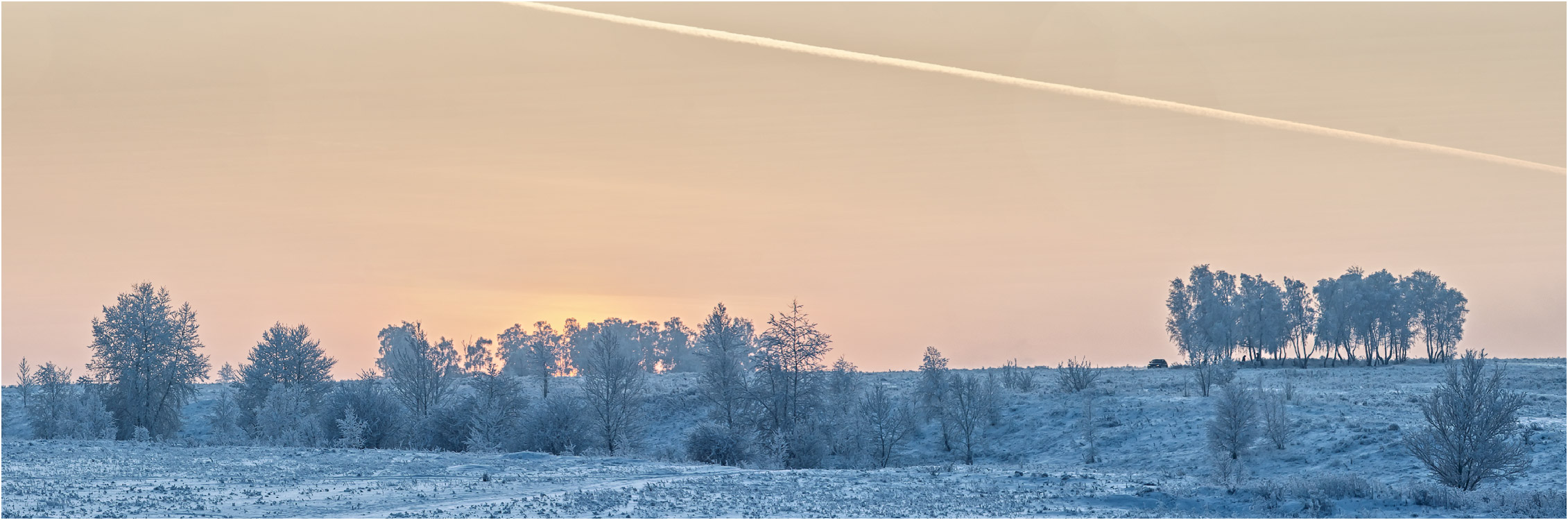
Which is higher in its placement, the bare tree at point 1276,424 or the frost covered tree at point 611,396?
the frost covered tree at point 611,396

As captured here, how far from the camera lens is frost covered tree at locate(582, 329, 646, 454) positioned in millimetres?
59094

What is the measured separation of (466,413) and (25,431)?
42.5 meters

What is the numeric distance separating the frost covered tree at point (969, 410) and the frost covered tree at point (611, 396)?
18.2m

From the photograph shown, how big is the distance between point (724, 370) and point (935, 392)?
45.1 ft

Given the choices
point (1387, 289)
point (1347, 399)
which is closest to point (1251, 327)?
point (1387, 289)

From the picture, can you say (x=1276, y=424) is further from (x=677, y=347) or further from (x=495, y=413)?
(x=677, y=347)

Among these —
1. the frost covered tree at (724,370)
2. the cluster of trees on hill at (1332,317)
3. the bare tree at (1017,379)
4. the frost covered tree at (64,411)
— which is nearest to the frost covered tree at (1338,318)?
the cluster of trees on hill at (1332,317)

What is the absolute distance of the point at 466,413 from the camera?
6212 centimetres

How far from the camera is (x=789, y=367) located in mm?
61406

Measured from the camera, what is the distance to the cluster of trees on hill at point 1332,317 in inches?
4734

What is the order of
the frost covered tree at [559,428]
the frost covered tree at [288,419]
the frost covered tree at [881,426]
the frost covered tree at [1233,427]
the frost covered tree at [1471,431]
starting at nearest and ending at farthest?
the frost covered tree at [1471,431], the frost covered tree at [1233,427], the frost covered tree at [559,428], the frost covered tree at [288,419], the frost covered tree at [881,426]

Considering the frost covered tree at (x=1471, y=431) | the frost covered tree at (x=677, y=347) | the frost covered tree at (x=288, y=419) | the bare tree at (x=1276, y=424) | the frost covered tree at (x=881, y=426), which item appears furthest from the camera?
the frost covered tree at (x=677, y=347)

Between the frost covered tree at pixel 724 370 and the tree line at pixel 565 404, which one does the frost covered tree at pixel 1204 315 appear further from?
the frost covered tree at pixel 724 370

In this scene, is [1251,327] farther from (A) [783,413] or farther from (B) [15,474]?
(B) [15,474]
